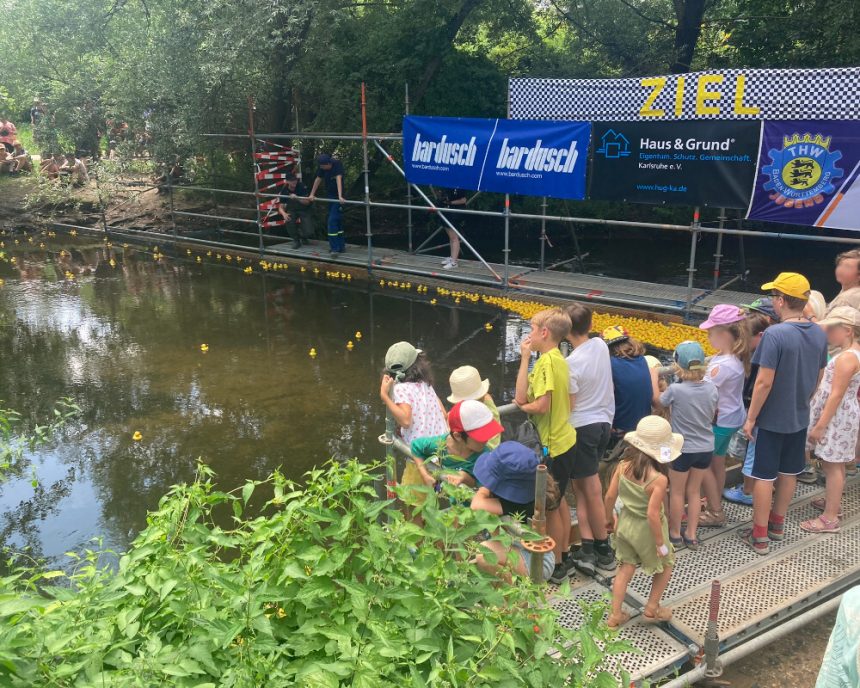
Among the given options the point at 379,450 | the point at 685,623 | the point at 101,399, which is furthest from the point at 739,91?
the point at 101,399

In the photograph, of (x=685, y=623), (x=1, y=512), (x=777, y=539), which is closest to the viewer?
(x=685, y=623)

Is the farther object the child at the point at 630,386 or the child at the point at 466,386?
the child at the point at 630,386

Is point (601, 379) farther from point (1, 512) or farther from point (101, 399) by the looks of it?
point (101, 399)

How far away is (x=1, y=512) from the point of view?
5.81 meters

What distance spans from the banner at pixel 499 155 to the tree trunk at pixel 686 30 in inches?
280

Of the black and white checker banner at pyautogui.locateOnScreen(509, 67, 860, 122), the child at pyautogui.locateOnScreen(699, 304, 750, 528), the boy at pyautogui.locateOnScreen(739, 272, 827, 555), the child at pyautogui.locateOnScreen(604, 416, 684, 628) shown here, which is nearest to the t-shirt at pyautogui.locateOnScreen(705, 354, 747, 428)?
the child at pyautogui.locateOnScreen(699, 304, 750, 528)

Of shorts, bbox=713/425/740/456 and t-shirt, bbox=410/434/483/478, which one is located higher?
t-shirt, bbox=410/434/483/478

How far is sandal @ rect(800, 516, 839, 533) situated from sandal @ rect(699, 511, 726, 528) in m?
0.49

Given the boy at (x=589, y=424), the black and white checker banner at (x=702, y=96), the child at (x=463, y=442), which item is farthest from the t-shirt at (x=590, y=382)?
the black and white checker banner at (x=702, y=96)

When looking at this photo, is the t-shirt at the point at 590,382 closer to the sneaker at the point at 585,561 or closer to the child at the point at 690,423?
the child at the point at 690,423

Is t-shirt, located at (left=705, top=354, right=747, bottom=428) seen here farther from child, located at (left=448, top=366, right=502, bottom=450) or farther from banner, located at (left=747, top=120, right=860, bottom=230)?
banner, located at (left=747, top=120, right=860, bottom=230)

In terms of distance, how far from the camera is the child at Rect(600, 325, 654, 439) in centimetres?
445

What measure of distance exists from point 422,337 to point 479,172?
9.22 feet

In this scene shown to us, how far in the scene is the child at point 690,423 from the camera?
4266 millimetres
